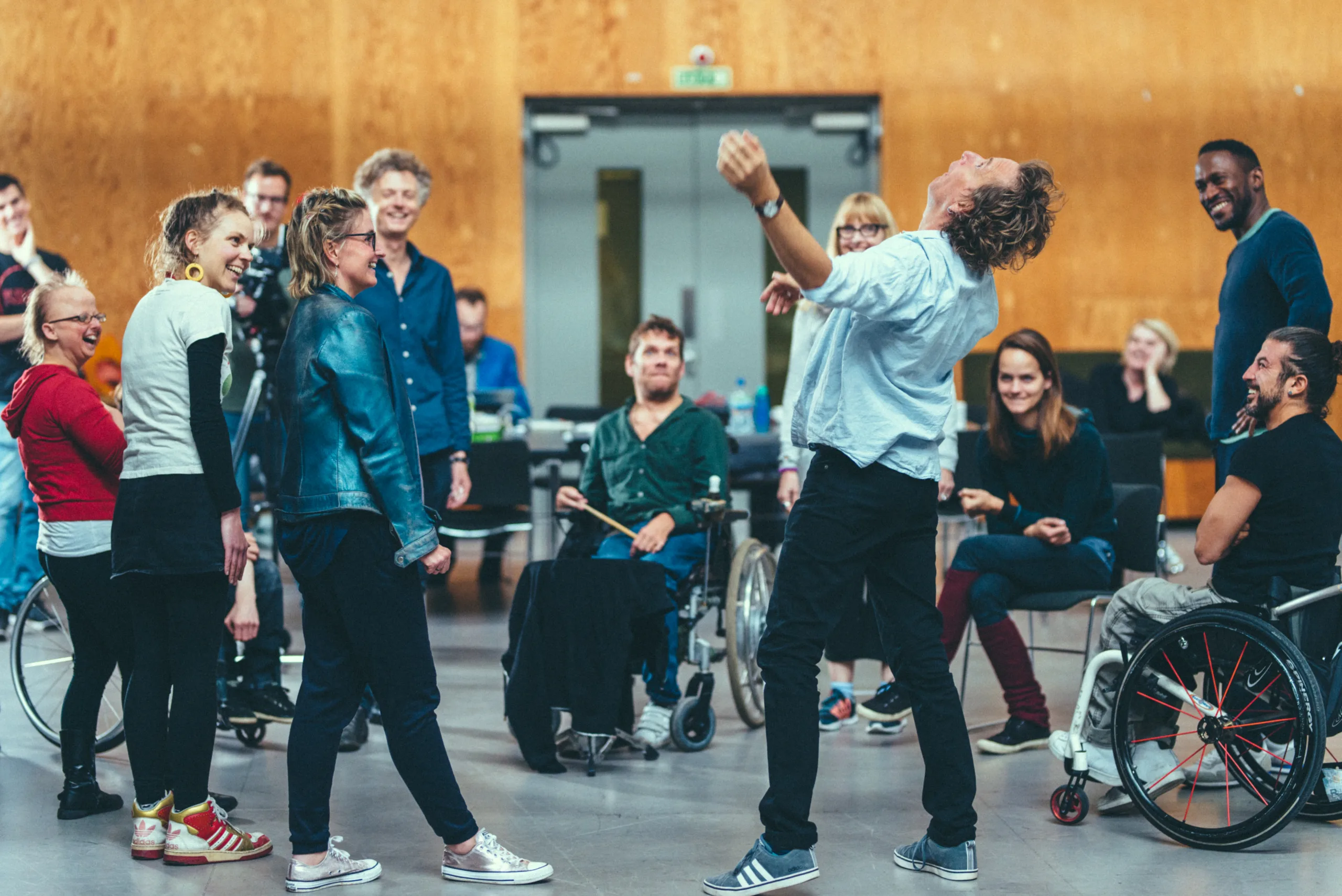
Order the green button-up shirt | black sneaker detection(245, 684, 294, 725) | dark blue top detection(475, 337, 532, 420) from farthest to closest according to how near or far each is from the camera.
→ dark blue top detection(475, 337, 532, 420) → the green button-up shirt → black sneaker detection(245, 684, 294, 725)

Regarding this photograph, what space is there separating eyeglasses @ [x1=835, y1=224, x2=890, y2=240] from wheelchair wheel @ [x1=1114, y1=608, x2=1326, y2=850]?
1.47 metres

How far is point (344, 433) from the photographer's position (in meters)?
2.52

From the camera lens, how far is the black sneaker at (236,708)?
3605mm

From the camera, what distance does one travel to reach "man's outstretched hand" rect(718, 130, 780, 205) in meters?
Answer: 2.14

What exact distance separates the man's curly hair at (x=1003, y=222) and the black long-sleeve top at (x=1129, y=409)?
434 cm

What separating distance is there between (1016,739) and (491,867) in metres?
1.60

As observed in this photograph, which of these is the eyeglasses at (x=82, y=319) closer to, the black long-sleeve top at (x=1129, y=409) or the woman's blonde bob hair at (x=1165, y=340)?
the black long-sleeve top at (x=1129, y=409)

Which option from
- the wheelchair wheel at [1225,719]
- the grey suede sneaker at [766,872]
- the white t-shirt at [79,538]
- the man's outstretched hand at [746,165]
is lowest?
the grey suede sneaker at [766,872]

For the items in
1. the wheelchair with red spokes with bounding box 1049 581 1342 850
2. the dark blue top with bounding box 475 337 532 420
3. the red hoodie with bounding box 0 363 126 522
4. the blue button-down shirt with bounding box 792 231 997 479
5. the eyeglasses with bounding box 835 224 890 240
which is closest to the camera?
the blue button-down shirt with bounding box 792 231 997 479

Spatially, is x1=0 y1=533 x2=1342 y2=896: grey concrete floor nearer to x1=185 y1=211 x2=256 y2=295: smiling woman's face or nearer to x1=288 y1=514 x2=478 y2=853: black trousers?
x1=288 y1=514 x2=478 y2=853: black trousers

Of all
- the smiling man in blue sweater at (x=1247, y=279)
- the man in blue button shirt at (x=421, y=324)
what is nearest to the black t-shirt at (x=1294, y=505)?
the smiling man in blue sweater at (x=1247, y=279)

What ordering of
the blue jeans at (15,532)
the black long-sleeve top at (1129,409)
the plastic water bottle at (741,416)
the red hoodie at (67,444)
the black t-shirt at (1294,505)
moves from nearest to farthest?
the black t-shirt at (1294,505)
the red hoodie at (67,444)
the blue jeans at (15,532)
the plastic water bottle at (741,416)
the black long-sleeve top at (1129,409)

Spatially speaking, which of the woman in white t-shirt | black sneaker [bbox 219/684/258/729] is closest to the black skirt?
the woman in white t-shirt

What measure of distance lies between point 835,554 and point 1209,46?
755 cm
